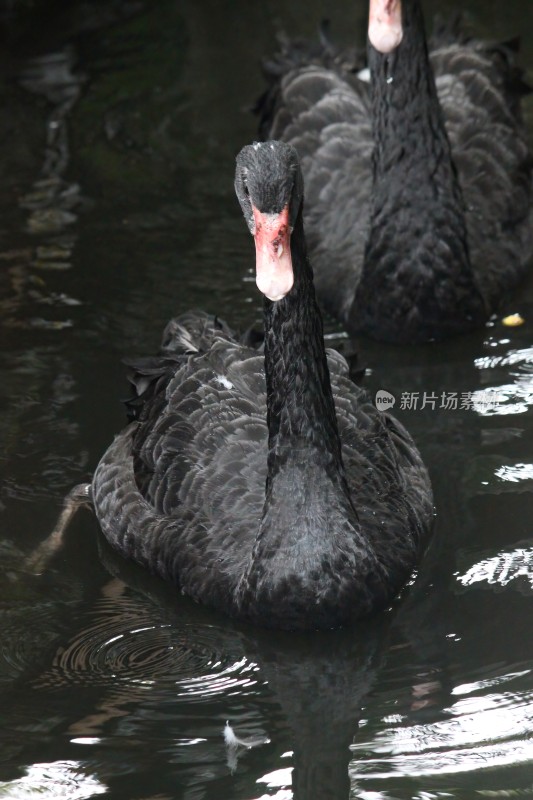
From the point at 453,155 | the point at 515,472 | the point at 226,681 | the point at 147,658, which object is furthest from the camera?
the point at 453,155

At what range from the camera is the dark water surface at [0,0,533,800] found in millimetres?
4262

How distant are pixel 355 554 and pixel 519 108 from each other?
395 centimetres

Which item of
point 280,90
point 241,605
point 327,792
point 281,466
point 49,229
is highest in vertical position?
point 280,90

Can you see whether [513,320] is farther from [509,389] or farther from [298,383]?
[298,383]

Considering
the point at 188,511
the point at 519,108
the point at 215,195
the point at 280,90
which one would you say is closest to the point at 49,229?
the point at 215,195

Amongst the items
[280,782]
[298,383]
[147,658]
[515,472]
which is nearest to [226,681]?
[147,658]

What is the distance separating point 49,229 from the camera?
311 inches

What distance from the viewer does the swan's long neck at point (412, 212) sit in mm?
6785

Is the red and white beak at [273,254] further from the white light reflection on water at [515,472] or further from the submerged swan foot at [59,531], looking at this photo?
the white light reflection on water at [515,472]

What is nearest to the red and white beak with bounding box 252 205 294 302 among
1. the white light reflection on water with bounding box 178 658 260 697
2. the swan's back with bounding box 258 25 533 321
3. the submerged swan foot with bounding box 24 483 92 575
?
the white light reflection on water with bounding box 178 658 260 697

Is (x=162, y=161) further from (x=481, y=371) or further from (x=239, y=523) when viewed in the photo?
(x=239, y=523)

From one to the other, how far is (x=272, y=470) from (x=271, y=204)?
0.91 meters

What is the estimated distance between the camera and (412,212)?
6.88 m

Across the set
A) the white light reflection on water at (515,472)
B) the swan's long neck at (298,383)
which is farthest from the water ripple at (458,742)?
the white light reflection on water at (515,472)
